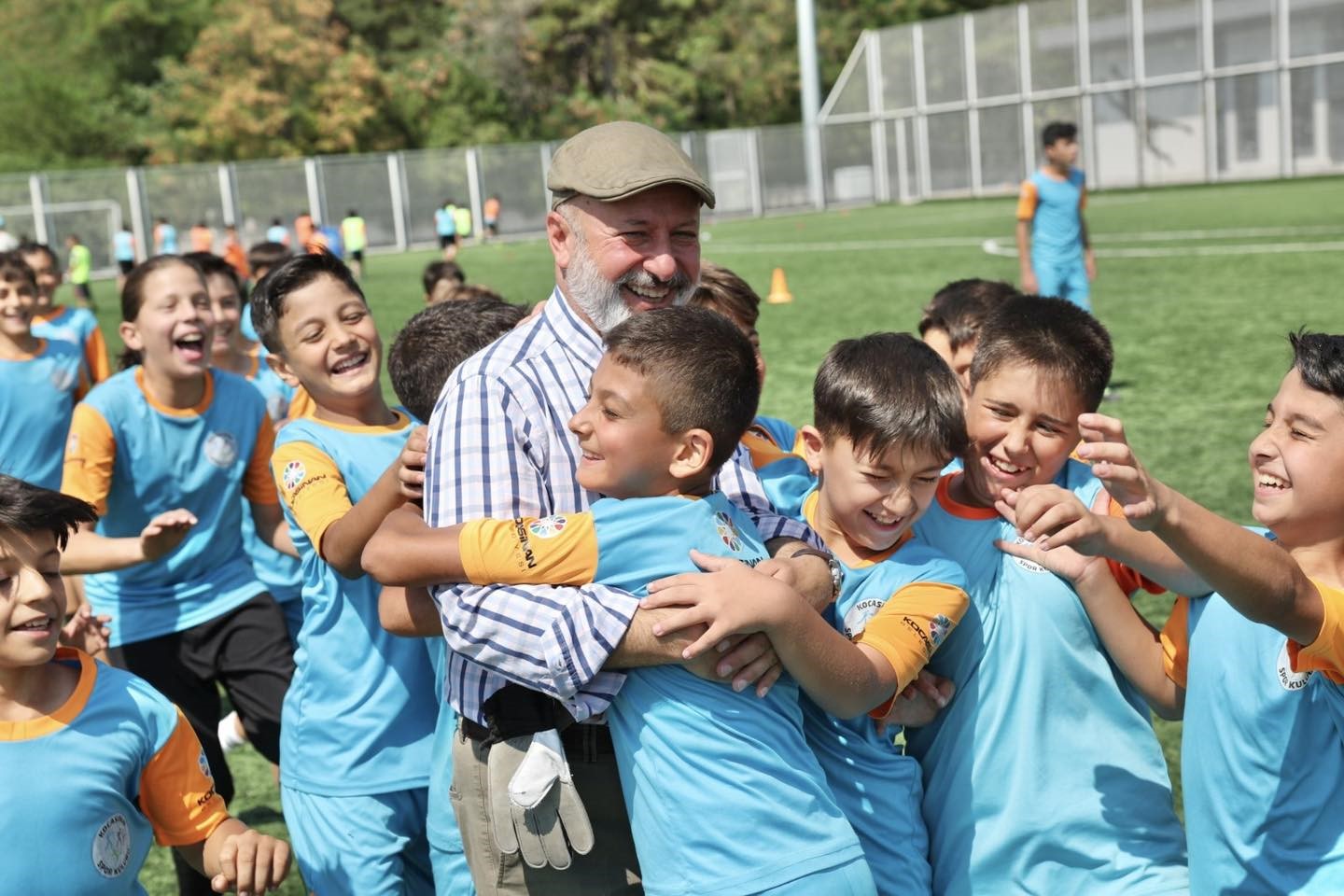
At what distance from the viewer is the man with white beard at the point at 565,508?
97.1 inches

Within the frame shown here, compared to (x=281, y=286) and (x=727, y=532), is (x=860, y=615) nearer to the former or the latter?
(x=727, y=532)

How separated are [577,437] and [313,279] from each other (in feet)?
5.95

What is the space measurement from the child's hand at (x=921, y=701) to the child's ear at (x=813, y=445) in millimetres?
526

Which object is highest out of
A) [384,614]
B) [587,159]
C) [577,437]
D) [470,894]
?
[587,159]

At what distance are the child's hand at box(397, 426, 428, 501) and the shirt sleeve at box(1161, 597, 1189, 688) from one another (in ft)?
5.30

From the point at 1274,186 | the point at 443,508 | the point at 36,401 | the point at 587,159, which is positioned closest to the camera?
the point at 443,508

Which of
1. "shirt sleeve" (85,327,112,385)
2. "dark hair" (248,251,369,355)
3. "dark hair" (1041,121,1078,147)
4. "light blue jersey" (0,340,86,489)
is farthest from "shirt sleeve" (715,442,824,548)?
"dark hair" (1041,121,1078,147)

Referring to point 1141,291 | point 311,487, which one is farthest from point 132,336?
point 1141,291

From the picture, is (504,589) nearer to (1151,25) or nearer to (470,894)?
(470,894)

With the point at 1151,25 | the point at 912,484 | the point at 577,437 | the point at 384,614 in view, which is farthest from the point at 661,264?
the point at 1151,25

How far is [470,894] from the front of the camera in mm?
3293

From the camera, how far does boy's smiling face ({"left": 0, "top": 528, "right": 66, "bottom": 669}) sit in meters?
2.94

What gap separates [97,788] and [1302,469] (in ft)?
8.38

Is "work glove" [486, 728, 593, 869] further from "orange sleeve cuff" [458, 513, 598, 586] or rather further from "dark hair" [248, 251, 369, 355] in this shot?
"dark hair" [248, 251, 369, 355]
